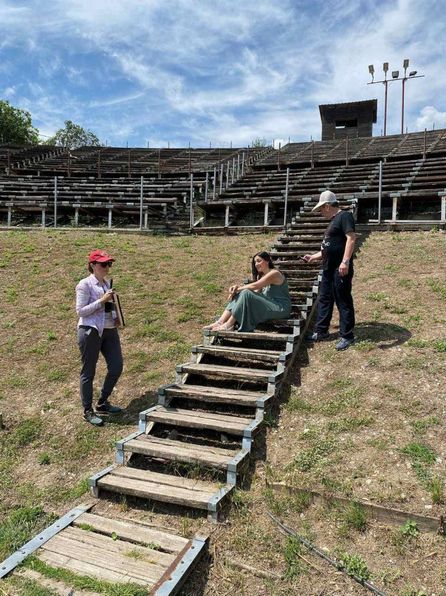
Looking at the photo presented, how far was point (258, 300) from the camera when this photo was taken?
19.5 ft

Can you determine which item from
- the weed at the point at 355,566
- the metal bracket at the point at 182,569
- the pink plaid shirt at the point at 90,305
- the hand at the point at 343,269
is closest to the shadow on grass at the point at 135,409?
the pink plaid shirt at the point at 90,305

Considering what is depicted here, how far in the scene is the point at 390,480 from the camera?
11.6 ft

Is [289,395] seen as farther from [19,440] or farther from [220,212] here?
[220,212]

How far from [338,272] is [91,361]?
10.5 feet

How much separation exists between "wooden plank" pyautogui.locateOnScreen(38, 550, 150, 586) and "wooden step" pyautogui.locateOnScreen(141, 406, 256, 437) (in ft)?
5.14

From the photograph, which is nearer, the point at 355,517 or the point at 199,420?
the point at 355,517

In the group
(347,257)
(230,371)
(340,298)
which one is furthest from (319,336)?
(230,371)

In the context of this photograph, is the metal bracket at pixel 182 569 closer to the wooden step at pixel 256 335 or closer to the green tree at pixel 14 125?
the wooden step at pixel 256 335

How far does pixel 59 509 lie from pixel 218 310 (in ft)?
14.5

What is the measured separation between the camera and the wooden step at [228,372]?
16.1ft

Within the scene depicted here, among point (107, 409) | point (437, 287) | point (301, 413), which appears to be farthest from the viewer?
point (437, 287)

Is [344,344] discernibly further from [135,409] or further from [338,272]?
[135,409]

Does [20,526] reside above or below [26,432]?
below

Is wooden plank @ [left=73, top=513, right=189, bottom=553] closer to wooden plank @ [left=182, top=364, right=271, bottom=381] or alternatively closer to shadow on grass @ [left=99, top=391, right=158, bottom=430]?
shadow on grass @ [left=99, top=391, right=158, bottom=430]
